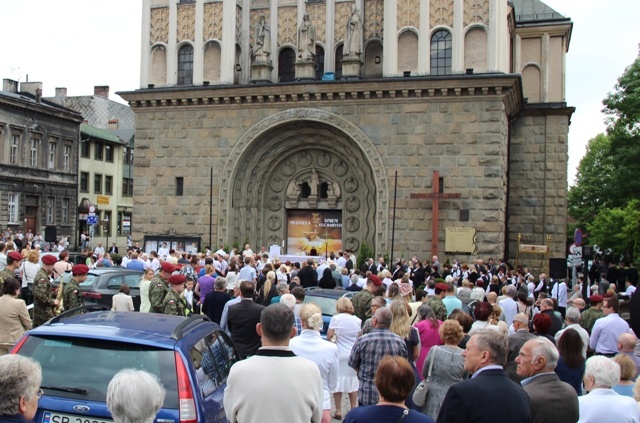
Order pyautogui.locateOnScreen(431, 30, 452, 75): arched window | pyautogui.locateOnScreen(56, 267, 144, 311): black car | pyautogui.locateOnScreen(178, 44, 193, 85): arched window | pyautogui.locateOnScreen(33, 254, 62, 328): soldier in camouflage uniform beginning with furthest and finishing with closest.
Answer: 1. pyautogui.locateOnScreen(178, 44, 193, 85): arched window
2. pyautogui.locateOnScreen(431, 30, 452, 75): arched window
3. pyautogui.locateOnScreen(56, 267, 144, 311): black car
4. pyautogui.locateOnScreen(33, 254, 62, 328): soldier in camouflage uniform

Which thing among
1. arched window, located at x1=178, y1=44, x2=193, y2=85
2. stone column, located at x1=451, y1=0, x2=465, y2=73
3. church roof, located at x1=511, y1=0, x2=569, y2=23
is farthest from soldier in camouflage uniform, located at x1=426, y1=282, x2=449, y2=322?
church roof, located at x1=511, y1=0, x2=569, y2=23

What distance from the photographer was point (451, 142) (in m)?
27.8

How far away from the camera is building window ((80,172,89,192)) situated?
53.8 metres

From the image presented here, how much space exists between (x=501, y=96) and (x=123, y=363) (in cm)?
2329

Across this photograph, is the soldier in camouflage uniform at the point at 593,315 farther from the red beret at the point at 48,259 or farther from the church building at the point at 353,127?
the church building at the point at 353,127

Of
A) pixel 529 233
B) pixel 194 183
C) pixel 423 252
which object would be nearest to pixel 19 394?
pixel 423 252

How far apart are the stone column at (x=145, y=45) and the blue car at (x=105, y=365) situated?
26544mm

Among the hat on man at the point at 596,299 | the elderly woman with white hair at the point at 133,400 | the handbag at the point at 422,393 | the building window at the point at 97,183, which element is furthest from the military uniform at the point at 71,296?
the building window at the point at 97,183

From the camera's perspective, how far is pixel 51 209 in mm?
49938

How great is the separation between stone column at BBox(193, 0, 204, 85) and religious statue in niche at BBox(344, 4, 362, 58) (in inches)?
240

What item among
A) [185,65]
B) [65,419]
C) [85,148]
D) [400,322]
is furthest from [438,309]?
[85,148]

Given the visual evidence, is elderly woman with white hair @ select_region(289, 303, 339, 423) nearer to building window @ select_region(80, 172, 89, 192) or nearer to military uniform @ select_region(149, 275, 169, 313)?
military uniform @ select_region(149, 275, 169, 313)

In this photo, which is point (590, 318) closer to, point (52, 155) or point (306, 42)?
point (306, 42)

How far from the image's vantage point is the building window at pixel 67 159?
51.3 m
